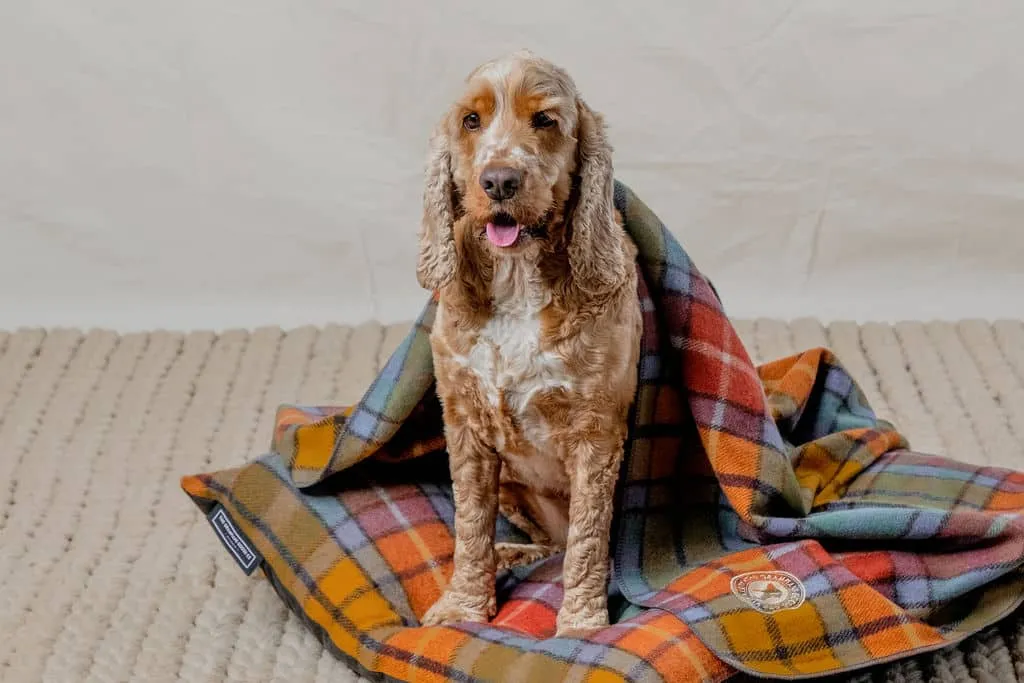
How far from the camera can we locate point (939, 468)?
2.70m

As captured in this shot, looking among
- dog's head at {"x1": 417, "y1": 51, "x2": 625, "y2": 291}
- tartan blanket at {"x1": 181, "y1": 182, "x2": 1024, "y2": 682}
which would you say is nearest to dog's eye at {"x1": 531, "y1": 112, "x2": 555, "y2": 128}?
dog's head at {"x1": 417, "y1": 51, "x2": 625, "y2": 291}

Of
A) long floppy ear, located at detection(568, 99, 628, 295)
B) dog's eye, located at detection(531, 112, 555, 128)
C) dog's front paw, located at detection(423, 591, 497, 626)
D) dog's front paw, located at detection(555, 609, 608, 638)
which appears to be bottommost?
dog's front paw, located at detection(555, 609, 608, 638)

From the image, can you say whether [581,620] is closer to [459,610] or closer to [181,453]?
[459,610]

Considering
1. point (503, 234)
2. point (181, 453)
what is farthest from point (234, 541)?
point (503, 234)

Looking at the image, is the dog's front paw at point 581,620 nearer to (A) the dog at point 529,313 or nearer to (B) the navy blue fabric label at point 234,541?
(A) the dog at point 529,313

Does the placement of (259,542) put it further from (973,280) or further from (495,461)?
(973,280)

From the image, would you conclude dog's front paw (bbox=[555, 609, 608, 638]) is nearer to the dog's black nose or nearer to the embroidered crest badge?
the embroidered crest badge

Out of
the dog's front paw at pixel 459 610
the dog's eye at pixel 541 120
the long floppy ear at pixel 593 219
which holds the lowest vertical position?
the dog's front paw at pixel 459 610

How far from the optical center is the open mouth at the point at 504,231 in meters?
2.20

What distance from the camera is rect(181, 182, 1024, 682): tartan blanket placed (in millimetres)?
2299

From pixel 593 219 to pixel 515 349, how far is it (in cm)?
22

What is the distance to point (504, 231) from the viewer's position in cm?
220

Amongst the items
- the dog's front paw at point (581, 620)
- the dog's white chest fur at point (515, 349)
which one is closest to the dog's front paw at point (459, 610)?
the dog's front paw at point (581, 620)

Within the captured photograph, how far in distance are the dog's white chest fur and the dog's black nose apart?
0.59 feet
